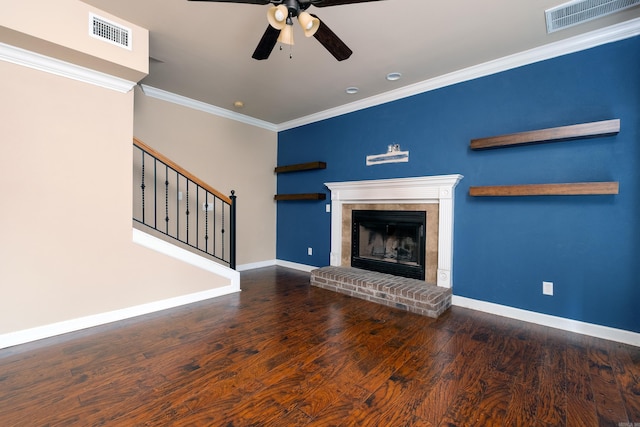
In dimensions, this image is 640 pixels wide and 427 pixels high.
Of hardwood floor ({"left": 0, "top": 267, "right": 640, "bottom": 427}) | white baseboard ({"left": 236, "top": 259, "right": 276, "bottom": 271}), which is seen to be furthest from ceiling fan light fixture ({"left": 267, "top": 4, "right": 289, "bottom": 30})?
white baseboard ({"left": 236, "top": 259, "right": 276, "bottom": 271})

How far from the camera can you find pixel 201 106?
462cm

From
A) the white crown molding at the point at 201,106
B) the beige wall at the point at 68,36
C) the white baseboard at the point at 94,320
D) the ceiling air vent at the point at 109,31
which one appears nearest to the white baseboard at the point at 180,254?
the white baseboard at the point at 94,320

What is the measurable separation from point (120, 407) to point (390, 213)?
349 cm

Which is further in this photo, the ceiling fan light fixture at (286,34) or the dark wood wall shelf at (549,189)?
the dark wood wall shelf at (549,189)

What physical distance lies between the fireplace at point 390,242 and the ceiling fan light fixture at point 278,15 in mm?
2828

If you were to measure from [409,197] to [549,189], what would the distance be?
1503mm

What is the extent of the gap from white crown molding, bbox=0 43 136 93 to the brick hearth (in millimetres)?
3267

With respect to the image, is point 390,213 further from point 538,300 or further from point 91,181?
point 91,181

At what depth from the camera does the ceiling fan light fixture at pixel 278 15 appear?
1817 mm

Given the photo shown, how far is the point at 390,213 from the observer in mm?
4168

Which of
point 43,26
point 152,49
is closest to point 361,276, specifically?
point 152,49

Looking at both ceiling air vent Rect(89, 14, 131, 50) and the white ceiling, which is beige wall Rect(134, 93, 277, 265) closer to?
the white ceiling

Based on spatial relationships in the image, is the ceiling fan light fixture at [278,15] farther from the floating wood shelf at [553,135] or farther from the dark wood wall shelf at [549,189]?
the dark wood wall shelf at [549,189]

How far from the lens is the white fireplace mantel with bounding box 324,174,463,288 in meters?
3.56
